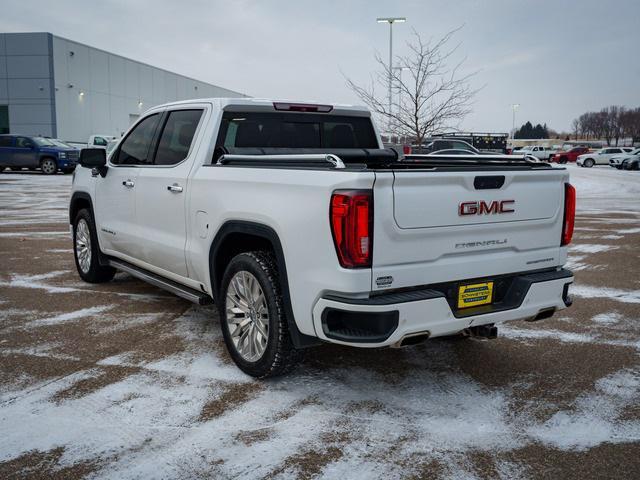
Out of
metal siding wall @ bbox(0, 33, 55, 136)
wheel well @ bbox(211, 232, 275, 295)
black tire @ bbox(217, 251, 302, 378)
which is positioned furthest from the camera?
metal siding wall @ bbox(0, 33, 55, 136)

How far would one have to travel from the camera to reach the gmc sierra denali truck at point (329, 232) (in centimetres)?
355

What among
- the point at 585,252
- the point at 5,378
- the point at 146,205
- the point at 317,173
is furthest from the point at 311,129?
the point at 585,252

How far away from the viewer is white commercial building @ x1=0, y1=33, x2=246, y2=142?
42.6 metres

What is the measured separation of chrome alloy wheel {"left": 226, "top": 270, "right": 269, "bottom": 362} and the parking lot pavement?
233 mm

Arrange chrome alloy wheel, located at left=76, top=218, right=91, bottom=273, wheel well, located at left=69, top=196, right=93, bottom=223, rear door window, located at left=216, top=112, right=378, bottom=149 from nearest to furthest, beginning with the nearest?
1. rear door window, located at left=216, top=112, right=378, bottom=149
2. wheel well, located at left=69, top=196, right=93, bottom=223
3. chrome alloy wheel, located at left=76, top=218, right=91, bottom=273

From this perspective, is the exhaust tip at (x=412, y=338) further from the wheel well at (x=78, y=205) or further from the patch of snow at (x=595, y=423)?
the wheel well at (x=78, y=205)

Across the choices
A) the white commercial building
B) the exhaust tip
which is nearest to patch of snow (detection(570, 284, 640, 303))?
the exhaust tip

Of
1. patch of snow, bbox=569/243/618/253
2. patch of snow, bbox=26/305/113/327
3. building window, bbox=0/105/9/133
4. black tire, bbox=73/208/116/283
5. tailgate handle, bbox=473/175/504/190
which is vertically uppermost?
building window, bbox=0/105/9/133

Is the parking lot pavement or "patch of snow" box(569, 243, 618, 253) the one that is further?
"patch of snow" box(569, 243, 618, 253)

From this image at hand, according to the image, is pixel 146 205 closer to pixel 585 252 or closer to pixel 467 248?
pixel 467 248

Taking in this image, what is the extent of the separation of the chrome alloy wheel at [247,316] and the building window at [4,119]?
149 ft

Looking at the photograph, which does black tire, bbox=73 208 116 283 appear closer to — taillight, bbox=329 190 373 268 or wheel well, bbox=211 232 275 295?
wheel well, bbox=211 232 275 295

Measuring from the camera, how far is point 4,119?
1741 inches

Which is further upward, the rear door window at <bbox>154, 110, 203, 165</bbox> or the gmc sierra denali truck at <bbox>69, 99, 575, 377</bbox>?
the rear door window at <bbox>154, 110, 203, 165</bbox>
